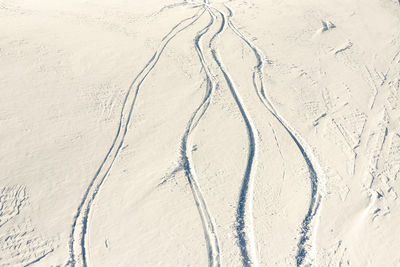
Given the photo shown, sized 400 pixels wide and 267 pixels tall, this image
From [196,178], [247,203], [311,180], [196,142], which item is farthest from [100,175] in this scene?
[311,180]

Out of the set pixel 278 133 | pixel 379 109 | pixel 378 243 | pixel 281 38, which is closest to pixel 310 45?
pixel 281 38

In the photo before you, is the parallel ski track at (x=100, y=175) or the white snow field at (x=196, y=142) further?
the white snow field at (x=196, y=142)

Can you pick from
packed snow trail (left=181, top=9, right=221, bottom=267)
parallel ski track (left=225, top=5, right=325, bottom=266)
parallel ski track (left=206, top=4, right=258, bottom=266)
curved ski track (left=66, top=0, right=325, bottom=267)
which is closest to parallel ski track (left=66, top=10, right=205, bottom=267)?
curved ski track (left=66, top=0, right=325, bottom=267)

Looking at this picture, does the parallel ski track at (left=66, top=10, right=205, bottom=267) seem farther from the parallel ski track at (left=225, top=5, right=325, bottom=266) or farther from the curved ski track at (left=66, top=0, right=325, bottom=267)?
the parallel ski track at (left=225, top=5, right=325, bottom=266)

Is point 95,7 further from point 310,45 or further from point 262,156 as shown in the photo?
point 262,156

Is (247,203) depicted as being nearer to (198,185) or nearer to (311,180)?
(198,185)

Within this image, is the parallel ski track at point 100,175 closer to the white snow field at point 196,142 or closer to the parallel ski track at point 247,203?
the white snow field at point 196,142

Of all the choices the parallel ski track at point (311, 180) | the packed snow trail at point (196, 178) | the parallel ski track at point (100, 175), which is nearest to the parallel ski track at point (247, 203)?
the packed snow trail at point (196, 178)
